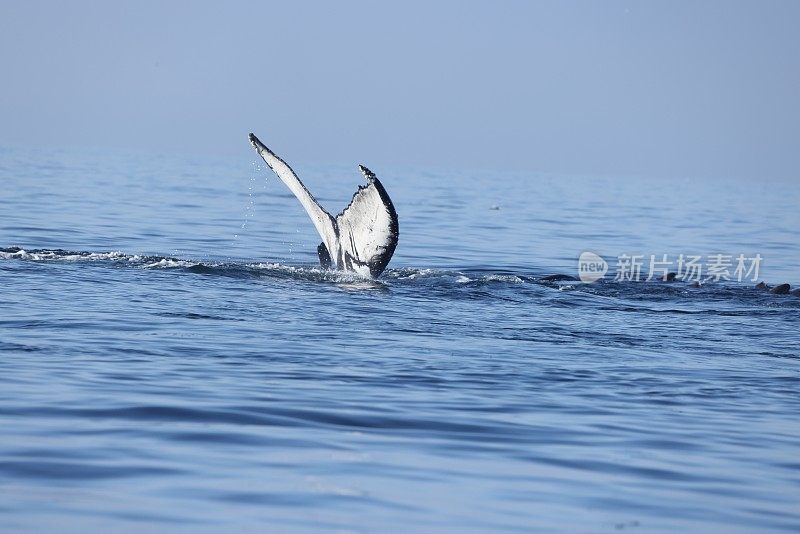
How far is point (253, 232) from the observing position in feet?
88.1

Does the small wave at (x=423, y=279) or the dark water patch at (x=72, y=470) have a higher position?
the small wave at (x=423, y=279)

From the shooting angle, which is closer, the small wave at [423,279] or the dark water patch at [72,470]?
the dark water patch at [72,470]

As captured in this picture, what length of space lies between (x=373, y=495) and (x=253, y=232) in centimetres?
2064

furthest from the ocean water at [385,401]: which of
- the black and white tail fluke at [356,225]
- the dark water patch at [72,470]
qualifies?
the black and white tail fluke at [356,225]

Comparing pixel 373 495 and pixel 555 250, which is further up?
pixel 555 250

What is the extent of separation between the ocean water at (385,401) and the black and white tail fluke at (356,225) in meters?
0.34

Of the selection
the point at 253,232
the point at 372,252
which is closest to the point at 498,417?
the point at 372,252

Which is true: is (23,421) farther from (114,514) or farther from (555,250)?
(555,250)

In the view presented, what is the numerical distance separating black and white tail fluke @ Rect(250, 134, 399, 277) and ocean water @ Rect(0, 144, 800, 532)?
336mm

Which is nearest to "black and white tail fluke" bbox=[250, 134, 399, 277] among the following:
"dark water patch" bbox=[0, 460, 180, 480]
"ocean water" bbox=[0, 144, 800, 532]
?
"ocean water" bbox=[0, 144, 800, 532]

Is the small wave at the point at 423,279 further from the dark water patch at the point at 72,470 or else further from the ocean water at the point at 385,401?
the dark water patch at the point at 72,470

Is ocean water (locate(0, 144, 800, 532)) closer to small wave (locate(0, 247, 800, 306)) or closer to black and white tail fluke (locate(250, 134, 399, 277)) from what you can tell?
small wave (locate(0, 247, 800, 306))

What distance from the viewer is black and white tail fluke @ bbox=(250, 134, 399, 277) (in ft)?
43.5

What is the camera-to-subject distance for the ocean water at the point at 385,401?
250 inches
